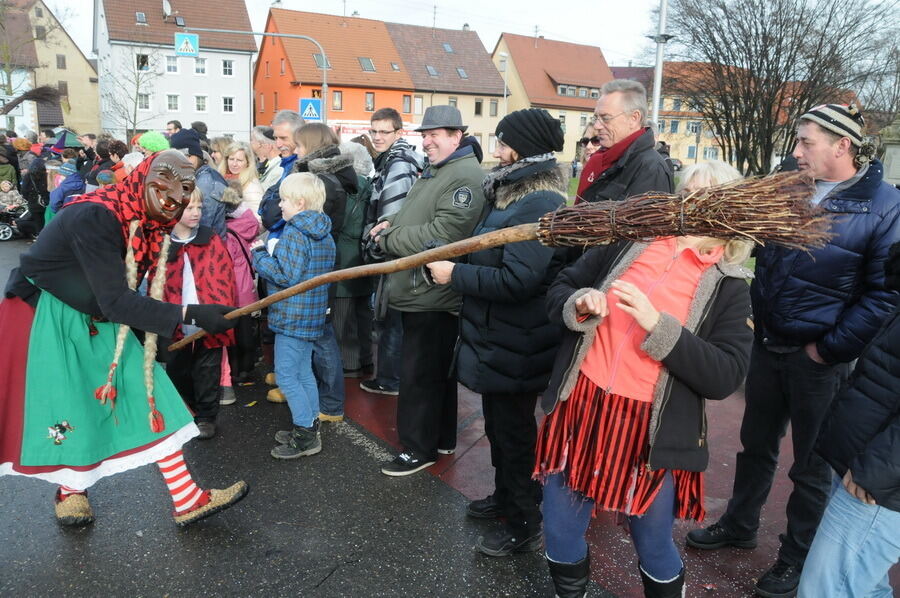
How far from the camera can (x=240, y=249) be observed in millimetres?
5180

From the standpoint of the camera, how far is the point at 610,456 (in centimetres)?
222

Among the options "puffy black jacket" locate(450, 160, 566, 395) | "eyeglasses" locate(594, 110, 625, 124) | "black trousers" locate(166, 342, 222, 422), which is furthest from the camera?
"black trousers" locate(166, 342, 222, 422)

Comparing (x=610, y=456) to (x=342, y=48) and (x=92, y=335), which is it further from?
(x=342, y=48)

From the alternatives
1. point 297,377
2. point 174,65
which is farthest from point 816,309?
point 174,65

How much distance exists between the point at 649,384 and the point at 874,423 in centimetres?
69

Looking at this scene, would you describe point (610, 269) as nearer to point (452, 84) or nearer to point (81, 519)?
point (81, 519)

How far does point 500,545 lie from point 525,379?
814 millimetres

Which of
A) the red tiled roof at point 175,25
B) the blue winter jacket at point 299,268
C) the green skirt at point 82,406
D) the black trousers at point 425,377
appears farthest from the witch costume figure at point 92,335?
the red tiled roof at point 175,25

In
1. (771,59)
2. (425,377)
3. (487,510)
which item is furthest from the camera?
(771,59)

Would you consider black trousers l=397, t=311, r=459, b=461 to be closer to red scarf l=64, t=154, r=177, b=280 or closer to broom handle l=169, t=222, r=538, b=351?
broom handle l=169, t=222, r=538, b=351

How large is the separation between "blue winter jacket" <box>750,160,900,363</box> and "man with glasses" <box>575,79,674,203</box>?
67 cm

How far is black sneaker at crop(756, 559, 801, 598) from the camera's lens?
2818mm

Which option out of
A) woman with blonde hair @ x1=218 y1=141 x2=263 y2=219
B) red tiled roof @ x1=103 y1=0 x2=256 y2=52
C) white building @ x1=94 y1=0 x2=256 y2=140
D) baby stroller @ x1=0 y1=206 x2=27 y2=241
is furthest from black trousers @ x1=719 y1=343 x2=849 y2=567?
red tiled roof @ x1=103 y1=0 x2=256 y2=52

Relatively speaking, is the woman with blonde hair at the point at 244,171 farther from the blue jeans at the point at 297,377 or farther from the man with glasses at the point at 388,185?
the blue jeans at the point at 297,377
